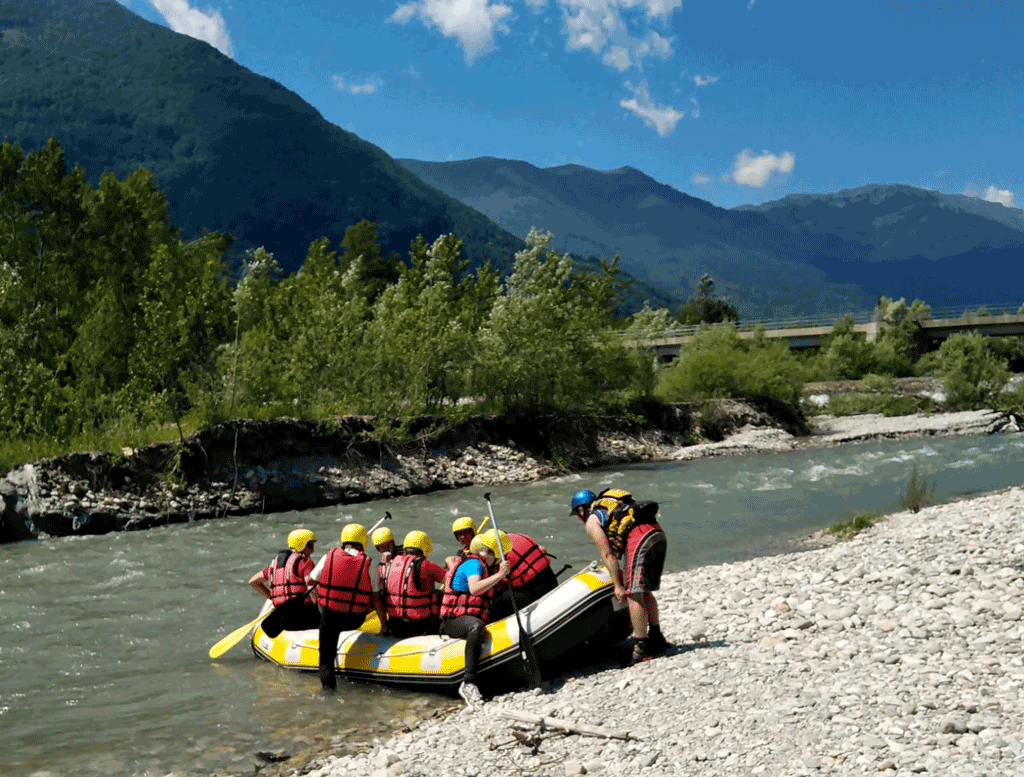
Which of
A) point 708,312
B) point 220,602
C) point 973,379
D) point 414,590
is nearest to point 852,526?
point 414,590

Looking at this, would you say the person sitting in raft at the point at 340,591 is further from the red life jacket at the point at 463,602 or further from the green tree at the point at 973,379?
the green tree at the point at 973,379

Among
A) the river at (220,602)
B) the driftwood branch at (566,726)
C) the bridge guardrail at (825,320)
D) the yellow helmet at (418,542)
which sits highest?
the bridge guardrail at (825,320)

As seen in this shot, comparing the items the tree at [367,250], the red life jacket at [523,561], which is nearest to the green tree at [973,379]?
the tree at [367,250]

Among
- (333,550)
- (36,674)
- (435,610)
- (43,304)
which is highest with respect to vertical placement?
(43,304)

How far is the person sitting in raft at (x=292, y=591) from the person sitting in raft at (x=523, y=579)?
7.46ft

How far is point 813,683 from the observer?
23.1 ft

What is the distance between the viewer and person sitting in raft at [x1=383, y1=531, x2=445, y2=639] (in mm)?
9219

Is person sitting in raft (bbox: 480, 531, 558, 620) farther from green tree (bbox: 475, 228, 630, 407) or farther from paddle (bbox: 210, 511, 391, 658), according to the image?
green tree (bbox: 475, 228, 630, 407)

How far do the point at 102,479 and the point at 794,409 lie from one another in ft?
108

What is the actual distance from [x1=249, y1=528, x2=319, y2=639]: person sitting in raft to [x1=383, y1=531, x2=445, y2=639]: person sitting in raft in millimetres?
1197

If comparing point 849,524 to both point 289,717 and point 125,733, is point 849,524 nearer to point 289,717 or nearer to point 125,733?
point 289,717

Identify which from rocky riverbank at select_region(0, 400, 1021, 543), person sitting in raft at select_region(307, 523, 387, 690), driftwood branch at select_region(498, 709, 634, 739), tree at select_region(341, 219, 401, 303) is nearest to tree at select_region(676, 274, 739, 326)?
tree at select_region(341, 219, 401, 303)

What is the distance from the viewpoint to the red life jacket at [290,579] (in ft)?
32.6

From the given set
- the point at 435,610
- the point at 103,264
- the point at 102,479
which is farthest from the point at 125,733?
the point at 103,264
